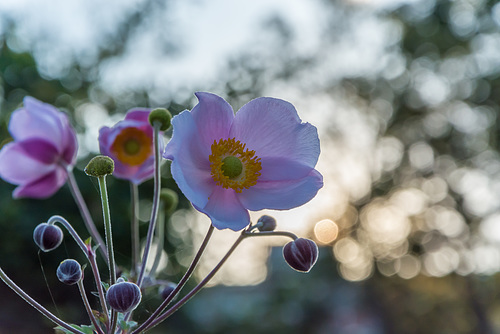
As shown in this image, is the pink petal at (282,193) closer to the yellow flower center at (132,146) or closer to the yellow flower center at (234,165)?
the yellow flower center at (234,165)

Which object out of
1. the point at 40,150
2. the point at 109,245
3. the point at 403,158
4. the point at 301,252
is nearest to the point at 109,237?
the point at 109,245

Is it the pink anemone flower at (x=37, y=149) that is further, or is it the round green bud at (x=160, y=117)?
the pink anemone flower at (x=37, y=149)

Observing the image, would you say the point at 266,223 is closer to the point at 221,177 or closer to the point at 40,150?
the point at 221,177

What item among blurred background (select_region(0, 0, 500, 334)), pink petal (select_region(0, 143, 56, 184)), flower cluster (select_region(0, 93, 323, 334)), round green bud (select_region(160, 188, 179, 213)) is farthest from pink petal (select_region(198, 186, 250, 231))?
blurred background (select_region(0, 0, 500, 334))

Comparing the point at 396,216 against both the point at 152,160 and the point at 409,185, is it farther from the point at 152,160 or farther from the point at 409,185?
the point at 152,160

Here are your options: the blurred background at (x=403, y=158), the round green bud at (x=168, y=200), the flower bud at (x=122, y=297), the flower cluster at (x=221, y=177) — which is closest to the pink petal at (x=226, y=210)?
the flower cluster at (x=221, y=177)

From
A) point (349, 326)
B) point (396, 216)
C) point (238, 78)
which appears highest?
point (238, 78)

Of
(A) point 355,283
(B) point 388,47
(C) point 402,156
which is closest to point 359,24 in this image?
(B) point 388,47

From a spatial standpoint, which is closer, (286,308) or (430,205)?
(286,308)
